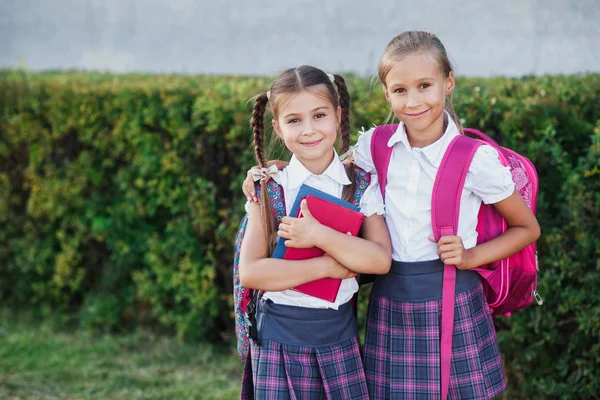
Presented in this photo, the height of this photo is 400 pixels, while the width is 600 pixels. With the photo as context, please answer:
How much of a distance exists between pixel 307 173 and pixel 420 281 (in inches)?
20.0

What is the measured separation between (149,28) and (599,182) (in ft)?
14.1

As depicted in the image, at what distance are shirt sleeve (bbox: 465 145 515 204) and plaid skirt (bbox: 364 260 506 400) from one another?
0.89ft

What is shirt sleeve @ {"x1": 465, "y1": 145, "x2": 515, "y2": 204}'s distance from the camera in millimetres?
2162

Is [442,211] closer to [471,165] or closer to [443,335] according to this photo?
[471,165]

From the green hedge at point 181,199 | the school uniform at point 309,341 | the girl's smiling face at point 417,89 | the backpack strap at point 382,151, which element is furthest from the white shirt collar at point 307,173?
the green hedge at point 181,199

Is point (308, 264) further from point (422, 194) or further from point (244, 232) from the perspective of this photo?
point (422, 194)

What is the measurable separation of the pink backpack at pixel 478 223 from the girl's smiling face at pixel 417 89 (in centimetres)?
12

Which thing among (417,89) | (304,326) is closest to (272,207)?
(304,326)

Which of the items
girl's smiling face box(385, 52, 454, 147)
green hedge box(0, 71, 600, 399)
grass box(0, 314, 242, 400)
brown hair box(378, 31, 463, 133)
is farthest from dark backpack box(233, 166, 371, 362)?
grass box(0, 314, 242, 400)

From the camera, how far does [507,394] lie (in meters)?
3.34

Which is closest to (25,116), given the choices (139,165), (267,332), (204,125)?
(139,165)

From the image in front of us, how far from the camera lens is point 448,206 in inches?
85.4

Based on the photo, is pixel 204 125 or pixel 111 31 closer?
pixel 204 125

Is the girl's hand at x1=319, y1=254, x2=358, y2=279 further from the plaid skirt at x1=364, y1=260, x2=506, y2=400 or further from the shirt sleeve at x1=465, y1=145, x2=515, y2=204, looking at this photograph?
the shirt sleeve at x1=465, y1=145, x2=515, y2=204
